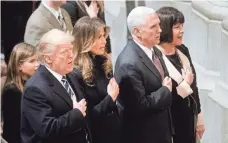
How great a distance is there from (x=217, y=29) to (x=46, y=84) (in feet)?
7.27

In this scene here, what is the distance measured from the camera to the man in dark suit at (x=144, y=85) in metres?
4.94

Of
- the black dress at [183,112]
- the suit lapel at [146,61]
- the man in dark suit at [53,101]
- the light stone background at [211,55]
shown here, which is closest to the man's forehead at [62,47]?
the man in dark suit at [53,101]

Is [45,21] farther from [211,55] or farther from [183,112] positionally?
[183,112]

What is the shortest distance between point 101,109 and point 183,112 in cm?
71

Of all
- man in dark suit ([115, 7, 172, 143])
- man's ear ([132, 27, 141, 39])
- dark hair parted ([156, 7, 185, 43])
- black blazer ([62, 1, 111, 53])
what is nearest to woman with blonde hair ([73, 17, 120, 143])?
man in dark suit ([115, 7, 172, 143])

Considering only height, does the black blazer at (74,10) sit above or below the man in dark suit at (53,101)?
below

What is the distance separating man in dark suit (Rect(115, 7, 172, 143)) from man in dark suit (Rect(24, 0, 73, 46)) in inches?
64.8

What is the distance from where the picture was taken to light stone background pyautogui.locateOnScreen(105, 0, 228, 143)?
5.89 m

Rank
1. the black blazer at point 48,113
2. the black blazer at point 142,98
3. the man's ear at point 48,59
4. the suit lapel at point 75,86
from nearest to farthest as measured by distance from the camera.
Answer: the black blazer at point 48,113
the man's ear at point 48,59
the suit lapel at point 75,86
the black blazer at point 142,98

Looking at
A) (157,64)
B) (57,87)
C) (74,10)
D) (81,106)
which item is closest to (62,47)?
(57,87)

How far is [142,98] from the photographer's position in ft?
16.1

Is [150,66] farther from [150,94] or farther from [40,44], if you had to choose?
[40,44]

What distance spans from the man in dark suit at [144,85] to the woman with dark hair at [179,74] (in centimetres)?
17

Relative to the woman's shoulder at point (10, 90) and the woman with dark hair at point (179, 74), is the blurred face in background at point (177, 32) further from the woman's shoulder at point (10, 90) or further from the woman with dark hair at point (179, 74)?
the woman's shoulder at point (10, 90)
